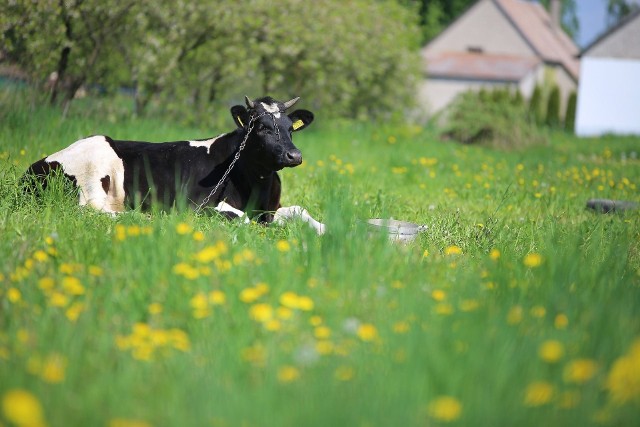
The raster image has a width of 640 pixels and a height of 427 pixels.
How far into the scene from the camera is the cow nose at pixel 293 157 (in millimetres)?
6574

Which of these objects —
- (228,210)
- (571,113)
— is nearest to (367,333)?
(228,210)

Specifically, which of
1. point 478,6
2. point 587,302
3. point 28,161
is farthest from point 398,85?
point 478,6

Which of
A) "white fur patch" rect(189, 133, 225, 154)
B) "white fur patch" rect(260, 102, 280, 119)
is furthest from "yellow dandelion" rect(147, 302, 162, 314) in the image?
"white fur patch" rect(189, 133, 225, 154)

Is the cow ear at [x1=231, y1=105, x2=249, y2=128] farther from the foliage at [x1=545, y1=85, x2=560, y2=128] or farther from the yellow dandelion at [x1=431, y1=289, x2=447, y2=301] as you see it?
the foliage at [x1=545, y1=85, x2=560, y2=128]

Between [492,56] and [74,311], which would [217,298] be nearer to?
[74,311]

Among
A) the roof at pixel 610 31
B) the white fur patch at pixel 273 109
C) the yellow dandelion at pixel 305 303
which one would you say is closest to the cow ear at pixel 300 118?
the white fur patch at pixel 273 109

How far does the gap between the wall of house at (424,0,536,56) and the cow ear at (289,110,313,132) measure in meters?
39.7

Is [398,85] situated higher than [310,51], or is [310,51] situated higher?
[310,51]

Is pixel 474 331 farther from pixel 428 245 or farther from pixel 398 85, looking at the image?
pixel 398 85

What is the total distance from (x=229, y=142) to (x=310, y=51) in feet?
35.6

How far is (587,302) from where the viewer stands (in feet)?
12.8

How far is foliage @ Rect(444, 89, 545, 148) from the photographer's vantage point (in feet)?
56.7

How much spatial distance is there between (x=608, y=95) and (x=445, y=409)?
37590 millimetres

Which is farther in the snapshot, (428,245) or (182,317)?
(428,245)
